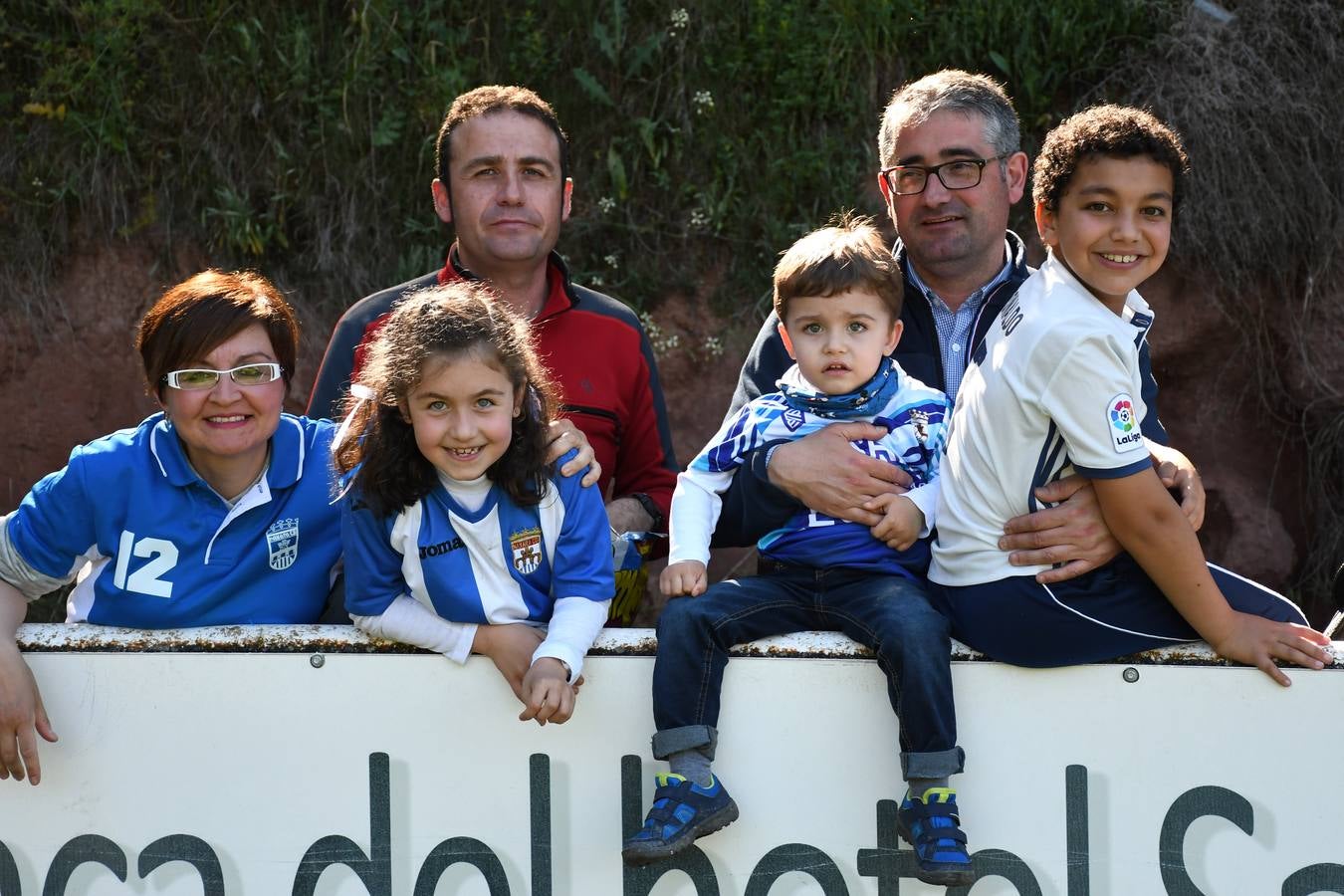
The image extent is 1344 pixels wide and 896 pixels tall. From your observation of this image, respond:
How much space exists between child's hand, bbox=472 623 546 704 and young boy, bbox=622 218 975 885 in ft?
0.83

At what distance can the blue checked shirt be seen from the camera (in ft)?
11.3

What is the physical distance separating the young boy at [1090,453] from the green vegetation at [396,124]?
2.99m

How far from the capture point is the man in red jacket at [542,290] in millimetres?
Answer: 3783

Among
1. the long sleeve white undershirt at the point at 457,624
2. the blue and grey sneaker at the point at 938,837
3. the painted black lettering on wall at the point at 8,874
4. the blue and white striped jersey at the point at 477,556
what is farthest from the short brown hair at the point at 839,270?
the painted black lettering on wall at the point at 8,874

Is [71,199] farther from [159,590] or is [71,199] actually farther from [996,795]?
[996,795]

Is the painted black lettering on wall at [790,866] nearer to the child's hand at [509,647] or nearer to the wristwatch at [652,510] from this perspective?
the child's hand at [509,647]

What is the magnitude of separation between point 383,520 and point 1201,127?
4.00 metres

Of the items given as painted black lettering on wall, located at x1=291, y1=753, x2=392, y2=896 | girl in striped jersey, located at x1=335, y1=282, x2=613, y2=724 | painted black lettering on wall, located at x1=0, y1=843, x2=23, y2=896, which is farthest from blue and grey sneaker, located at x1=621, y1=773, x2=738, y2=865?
painted black lettering on wall, located at x1=0, y1=843, x2=23, y2=896

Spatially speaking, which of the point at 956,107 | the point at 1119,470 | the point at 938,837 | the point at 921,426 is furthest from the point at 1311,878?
the point at 956,107

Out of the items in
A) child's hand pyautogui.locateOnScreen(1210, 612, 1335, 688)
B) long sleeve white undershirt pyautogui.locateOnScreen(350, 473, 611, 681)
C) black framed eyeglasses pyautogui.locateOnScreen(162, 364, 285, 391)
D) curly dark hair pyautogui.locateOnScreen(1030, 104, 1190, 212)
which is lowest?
child's hand pyautogui.locateOnScreen(1210, 612, 1335, 688)

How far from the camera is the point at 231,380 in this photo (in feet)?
9.32

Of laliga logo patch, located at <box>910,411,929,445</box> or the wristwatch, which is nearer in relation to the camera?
laliga logo patch, located at <box>910,411,929,445</box>

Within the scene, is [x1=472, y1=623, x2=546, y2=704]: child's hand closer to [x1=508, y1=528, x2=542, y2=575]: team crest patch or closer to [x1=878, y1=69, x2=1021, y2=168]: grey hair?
[x1=508, y1=528, x2=542, y2=575]: team crest patch

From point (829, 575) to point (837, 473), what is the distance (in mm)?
210
